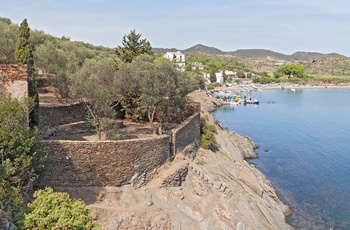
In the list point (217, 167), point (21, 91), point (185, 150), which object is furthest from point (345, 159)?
point (21, 91)

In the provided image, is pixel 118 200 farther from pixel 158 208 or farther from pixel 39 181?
pixel 39 181

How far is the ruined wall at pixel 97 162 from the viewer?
736 inches

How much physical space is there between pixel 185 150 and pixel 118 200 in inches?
323

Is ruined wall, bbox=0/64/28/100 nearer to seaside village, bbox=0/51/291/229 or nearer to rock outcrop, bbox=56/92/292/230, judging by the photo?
seaside village, bbox=0/51/291/229

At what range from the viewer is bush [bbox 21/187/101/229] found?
11.4 metres

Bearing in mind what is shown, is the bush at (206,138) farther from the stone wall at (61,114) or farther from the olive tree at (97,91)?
the stone wall at (61,114)

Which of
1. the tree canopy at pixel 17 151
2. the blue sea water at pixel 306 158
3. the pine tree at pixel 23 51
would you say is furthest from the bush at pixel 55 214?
the blue sea water at pixel 306 158

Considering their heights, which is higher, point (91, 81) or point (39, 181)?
point (91, 81)

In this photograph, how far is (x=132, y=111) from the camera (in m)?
31.2

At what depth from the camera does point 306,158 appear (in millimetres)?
45000

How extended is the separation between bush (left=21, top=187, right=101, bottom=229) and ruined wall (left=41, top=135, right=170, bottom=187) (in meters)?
5.38

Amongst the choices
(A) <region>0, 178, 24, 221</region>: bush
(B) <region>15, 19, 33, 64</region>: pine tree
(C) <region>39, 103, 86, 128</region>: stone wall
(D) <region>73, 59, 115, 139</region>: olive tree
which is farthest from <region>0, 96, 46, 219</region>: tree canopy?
(C) <region>39, 103, 86, 128</region>: stone wall

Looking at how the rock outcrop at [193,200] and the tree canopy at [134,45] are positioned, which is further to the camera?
the tree canopy at [134,45]

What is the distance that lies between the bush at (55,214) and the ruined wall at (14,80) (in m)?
8.56
